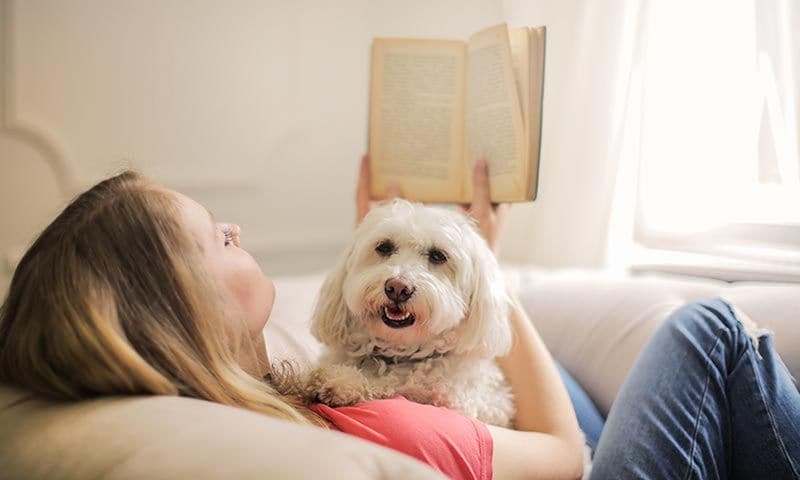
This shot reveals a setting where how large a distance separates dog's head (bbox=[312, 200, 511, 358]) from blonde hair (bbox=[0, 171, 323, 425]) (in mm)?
402

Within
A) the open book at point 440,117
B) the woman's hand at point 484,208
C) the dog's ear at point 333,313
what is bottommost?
the dog's ear at point 333,313

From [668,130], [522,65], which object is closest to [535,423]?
[522,65]

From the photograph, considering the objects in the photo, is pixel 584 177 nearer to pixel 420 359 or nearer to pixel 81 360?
pixel 420 359

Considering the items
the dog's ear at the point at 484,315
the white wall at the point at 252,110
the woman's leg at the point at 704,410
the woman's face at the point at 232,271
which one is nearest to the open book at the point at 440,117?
the dog's ear at the point at 484,315

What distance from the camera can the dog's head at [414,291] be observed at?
1.43 meters

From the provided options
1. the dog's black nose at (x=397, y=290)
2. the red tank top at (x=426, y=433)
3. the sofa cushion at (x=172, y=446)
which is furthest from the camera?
the dog's black nose at (x=397, y=290)

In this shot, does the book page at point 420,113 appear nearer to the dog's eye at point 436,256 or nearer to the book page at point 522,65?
the book page at point 522,65

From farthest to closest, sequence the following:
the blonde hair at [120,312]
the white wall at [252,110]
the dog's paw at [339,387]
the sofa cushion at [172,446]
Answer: the white wall at [252,110]
the dog's paw at [339,387]
the blonde hair at [120,312]
the sofa cushion at [172,446]

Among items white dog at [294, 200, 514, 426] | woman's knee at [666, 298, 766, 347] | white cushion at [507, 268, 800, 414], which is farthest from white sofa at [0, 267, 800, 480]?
white cushion at [507, 268, 800, 414]

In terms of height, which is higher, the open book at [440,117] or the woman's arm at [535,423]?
the open book at [440,117]

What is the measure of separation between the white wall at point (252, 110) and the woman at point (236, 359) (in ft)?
3.82

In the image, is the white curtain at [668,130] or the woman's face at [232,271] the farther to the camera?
the white curtain at [668,130]

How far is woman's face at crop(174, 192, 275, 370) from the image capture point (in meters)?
1.10

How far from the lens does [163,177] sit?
236 cm
